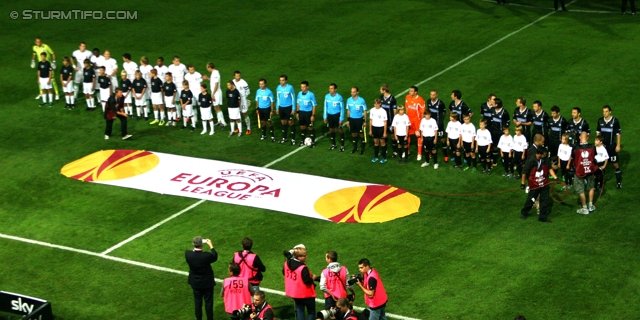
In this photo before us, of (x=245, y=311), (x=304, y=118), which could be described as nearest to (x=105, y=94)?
(x=304, y=118)

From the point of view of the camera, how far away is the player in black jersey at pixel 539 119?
27297 millimetres

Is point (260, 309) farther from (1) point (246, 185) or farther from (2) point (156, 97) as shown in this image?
(2) point (156, 97)

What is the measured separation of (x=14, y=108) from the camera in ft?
114

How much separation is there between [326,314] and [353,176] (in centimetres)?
1092

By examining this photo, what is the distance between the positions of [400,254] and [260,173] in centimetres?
639

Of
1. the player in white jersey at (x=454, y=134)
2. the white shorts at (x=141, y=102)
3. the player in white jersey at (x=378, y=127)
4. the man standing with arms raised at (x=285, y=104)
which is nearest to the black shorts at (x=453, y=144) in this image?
the player in white jersey at (x=454, y=134)

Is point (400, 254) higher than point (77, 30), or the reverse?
point (77, 30)

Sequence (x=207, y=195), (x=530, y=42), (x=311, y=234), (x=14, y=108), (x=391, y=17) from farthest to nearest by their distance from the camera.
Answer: (x=391, y=17)
(x=530, y=42)
(x=14, y=108)
(x=207, y=195)
(x=311, y=234)

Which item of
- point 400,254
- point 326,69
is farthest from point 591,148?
point 326,69

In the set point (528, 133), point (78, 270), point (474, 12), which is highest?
point (474, 12)

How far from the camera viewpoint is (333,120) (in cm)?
2950

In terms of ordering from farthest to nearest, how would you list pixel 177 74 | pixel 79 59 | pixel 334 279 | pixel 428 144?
pixel 79 59 → pixel 177 74 → pixel 428 144 → pixel 334 279

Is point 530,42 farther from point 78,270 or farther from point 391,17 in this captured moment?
point 78,270

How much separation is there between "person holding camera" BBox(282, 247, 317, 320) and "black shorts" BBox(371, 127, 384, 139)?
10.6 m
